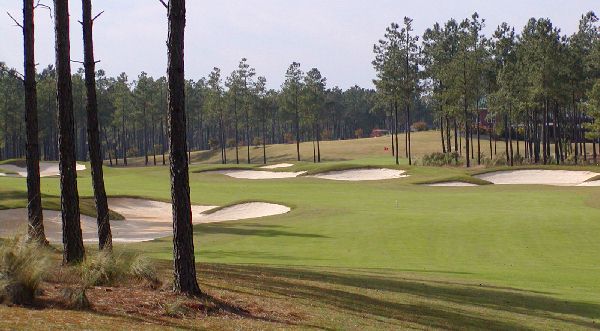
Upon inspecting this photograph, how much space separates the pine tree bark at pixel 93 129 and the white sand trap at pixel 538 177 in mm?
43960

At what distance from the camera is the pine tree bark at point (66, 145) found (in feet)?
49.3

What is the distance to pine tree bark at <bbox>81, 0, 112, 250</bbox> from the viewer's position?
17406 mm

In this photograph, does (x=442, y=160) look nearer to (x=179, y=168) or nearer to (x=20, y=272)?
(x=179, y=168)

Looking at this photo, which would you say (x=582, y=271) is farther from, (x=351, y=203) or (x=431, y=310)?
(x=351, y=203)

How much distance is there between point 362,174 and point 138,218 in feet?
95.1

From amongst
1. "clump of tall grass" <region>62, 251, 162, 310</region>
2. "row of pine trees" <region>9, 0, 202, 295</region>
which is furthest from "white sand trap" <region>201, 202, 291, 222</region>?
"clump of tall grass" <region>62, 251, 162, 310</region>

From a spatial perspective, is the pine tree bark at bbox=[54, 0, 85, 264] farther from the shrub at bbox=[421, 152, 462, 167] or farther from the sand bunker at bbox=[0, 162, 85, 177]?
the sand bunker at bbox=[0, 162, 85, 177]

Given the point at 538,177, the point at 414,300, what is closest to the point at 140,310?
the point at 414,300

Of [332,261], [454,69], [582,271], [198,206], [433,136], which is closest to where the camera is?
[582,271]

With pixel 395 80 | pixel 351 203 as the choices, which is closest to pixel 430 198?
pixel 351 203

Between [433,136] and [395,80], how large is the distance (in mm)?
40690

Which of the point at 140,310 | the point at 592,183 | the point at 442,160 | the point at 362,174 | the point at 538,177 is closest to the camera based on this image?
the point at 140,310

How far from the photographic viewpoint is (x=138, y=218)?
40812 mm

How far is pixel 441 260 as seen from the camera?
23438 mm
